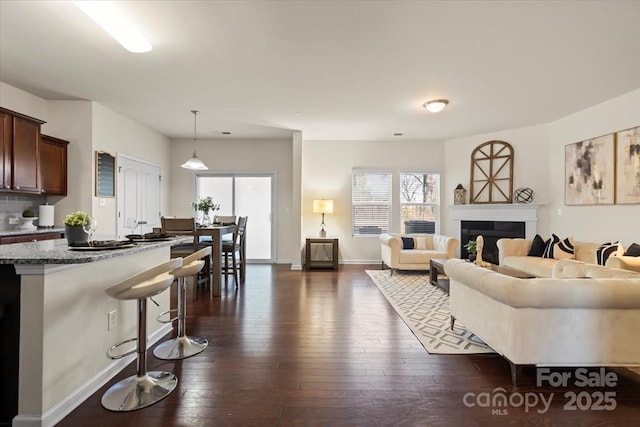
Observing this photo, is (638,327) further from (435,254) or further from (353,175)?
(353,175)

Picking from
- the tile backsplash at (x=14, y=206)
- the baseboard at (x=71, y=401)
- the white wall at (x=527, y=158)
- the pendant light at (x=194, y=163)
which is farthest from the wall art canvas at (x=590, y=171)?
the tile backsplash at (x=14, y=206)

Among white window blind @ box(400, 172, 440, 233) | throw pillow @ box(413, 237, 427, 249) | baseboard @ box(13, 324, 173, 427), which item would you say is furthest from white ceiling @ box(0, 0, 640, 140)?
baseboard @ box(13, 324, 173, 427)

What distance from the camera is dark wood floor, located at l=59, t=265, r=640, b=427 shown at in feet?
5.60

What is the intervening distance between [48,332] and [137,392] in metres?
0.61

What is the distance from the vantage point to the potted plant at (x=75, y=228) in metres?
1.99

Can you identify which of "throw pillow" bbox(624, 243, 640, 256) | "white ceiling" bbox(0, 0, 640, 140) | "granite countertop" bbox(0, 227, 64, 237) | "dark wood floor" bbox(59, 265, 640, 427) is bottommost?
"dark wood floor" bbox(59, 265, 640, 427)

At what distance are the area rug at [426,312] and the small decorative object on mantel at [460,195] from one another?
1.84 meters

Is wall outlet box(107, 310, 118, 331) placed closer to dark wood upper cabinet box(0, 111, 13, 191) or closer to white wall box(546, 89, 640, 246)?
dark wood upper cabinet box(0, 111, 13, 191)

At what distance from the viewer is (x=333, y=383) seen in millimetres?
2043

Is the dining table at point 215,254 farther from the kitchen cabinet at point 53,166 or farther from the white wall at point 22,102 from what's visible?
the white wall at point 22,102

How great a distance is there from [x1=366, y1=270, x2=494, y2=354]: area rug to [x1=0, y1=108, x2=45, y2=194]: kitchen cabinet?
4691 millimetres

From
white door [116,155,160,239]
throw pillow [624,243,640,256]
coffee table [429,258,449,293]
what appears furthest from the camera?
white door [116,155,160,239]

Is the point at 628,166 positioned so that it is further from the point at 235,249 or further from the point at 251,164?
the point at 251,164

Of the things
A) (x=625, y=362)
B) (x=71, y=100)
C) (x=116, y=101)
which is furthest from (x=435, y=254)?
(x=71, y=100)
